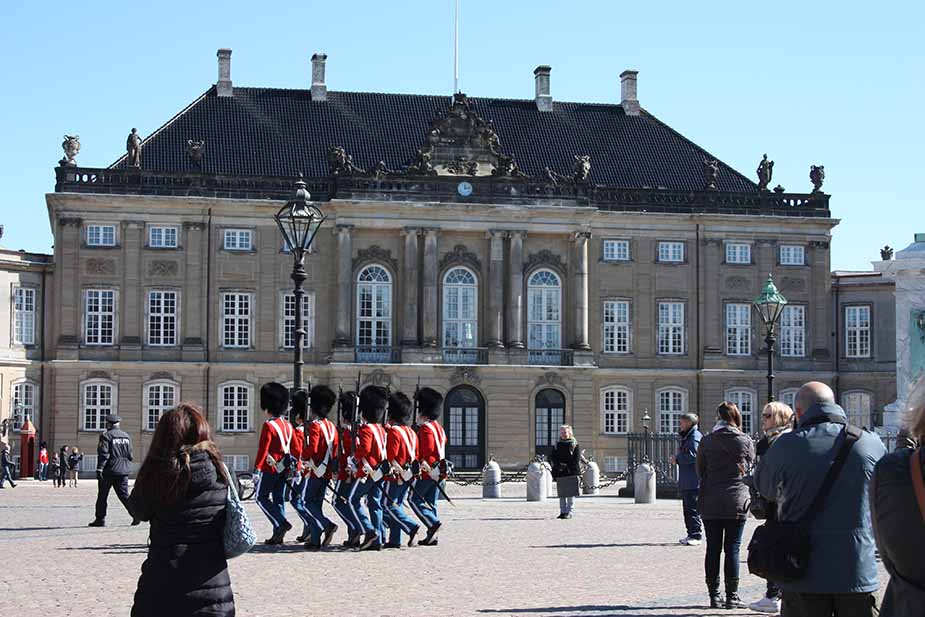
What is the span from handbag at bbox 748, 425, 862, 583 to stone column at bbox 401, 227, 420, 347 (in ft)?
143

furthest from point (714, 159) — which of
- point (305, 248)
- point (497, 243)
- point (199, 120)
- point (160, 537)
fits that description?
point (160, 537)

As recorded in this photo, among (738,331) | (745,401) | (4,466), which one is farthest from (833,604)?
(745,401)

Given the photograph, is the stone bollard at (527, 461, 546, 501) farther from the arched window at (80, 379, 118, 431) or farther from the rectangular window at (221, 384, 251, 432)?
the arched window at (80, 379, 118, 431)

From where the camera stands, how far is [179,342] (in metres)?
51.4

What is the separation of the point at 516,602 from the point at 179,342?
39.2 meters

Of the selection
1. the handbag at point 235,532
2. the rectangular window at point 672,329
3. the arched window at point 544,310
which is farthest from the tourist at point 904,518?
the rectangular window at point 672,329

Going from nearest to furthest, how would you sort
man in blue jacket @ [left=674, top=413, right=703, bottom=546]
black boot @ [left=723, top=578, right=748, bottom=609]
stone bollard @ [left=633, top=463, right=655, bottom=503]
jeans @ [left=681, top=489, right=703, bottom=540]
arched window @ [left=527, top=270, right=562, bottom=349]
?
black boot @ [left=723, top=578, right=748, bottom=609]
man in blue jacket @ [left=674, top=413, right=703, bottom=546]
jeans @ [left=681, top=489, right=703, bottom=540]
stone bollard @ [left=633, top=463, right=655, bottom=503]
arched window @ [left=527, top=270, right=562, bottom=349]

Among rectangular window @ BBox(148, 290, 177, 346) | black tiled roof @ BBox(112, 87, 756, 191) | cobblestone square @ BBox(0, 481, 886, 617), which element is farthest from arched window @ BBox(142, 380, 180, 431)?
cobblestone square @ BBox(0, 481, 886, 617)

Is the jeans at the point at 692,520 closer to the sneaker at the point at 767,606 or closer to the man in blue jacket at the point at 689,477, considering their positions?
the man in blue jacket at the point at 689,477

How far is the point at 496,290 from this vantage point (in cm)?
5241

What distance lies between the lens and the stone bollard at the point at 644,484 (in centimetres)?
3281

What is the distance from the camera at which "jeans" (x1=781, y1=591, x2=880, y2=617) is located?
831 centimetres

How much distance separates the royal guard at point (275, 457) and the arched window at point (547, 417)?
111 feet

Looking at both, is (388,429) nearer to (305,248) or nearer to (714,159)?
(305,248)
